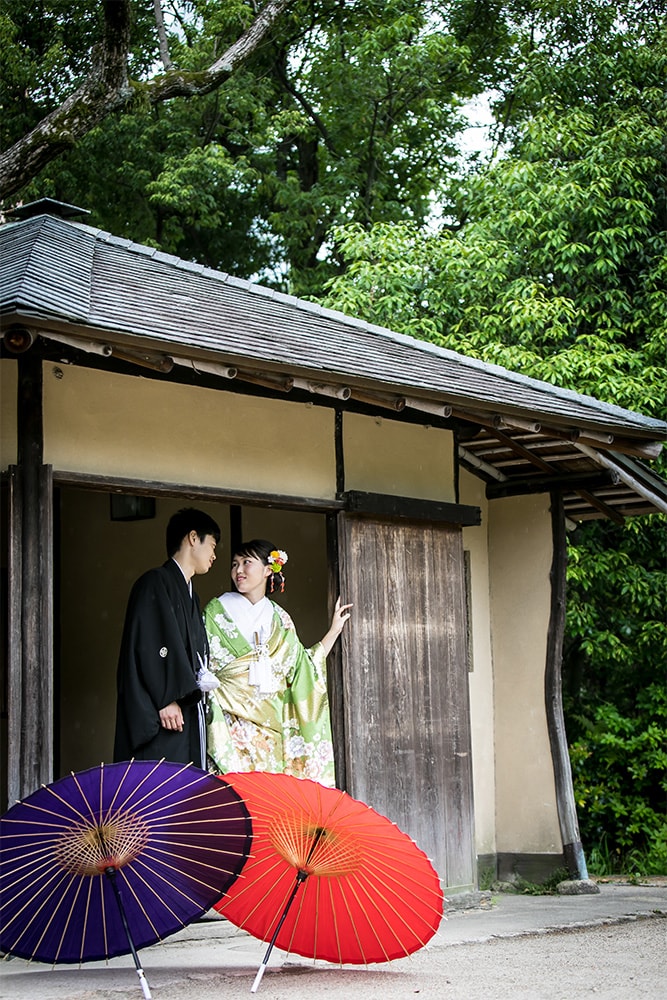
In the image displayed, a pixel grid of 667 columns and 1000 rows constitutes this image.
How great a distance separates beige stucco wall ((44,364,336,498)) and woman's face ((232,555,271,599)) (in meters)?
0.40

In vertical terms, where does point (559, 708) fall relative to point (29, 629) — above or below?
below

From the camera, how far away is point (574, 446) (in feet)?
26.3

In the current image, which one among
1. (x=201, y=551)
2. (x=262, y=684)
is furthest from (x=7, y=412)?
(x=262, y=684)

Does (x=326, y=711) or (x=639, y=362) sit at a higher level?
(x=639, y=362)

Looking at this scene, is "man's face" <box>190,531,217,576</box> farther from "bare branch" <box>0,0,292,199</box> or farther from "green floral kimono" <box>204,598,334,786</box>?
"bare branch" <box>0,0,292,199</box>

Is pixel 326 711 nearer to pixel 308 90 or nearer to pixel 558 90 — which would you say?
pixel 558 90

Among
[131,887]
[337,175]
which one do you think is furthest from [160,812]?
[337,175]

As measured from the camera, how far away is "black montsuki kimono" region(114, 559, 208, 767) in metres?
5.91

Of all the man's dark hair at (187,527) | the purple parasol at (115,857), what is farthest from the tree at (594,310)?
the purple parasol at (115,857)

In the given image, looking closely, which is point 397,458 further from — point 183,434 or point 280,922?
point 280,922

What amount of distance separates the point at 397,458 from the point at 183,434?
1675mm

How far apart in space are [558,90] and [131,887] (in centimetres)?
1092

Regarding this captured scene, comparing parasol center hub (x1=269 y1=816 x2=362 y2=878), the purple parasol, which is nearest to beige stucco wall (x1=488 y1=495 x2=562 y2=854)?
parasol center hub (x1=269 y1=816 x2=362 y2=878)

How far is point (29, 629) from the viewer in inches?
211
